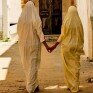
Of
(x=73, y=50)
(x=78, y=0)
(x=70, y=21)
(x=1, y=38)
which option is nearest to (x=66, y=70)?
(x=73, y=50)

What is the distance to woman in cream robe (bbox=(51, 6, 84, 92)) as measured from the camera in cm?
739

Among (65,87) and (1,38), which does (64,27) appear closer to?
(65,87)

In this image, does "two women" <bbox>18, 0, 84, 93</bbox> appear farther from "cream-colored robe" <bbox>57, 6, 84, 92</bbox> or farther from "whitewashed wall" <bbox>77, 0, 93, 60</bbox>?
"whitewashed wall" <bbox>77, 0, 93, 60</bbox>

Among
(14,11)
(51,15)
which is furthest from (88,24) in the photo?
(14,11)

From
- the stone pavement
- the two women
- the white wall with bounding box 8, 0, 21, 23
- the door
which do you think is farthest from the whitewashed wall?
the white wall with bounding box 8, 0, 21, 23

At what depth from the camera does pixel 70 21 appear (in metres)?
7.43

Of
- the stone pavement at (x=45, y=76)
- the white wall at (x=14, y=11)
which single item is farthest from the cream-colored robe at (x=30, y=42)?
the white wall at (x=14, y=11)

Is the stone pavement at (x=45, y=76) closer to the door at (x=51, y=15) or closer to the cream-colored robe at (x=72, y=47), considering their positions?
the cream-colored robe at (x=72, y=47)

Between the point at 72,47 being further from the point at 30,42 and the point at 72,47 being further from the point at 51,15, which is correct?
the point at 51,15

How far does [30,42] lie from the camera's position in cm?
740

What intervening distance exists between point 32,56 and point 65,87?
0.99 metres

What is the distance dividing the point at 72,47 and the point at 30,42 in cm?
80

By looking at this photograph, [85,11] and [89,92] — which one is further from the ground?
[85,11]

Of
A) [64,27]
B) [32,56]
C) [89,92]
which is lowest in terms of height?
[89,92]
